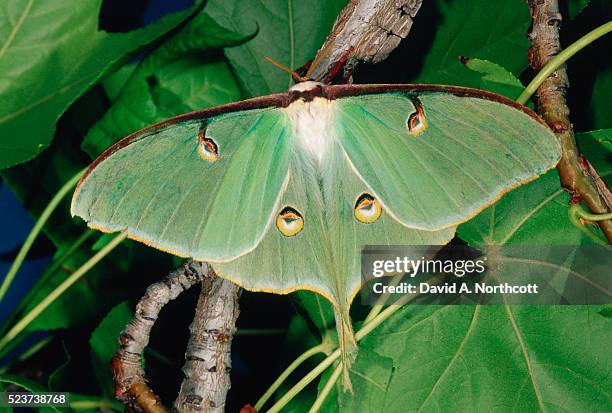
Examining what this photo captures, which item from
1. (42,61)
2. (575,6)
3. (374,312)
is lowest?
(374,312)

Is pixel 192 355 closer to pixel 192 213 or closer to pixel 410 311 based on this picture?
pixel 192 213

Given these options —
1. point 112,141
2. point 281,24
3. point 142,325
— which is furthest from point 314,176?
point 112,141

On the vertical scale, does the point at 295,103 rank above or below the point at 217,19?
below

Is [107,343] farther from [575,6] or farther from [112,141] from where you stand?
[575,6]

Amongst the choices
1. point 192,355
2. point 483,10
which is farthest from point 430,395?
point 483,10

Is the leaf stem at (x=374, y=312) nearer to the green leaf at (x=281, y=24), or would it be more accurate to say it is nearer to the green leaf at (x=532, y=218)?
the green leaf at (x=532, y=218)

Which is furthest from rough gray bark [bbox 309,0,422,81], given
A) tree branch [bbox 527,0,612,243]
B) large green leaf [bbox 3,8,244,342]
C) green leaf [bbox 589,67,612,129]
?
green leaf [bbox 589,67,612,129]

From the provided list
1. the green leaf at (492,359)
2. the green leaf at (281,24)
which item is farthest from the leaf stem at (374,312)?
the green leaf at (281,24)
